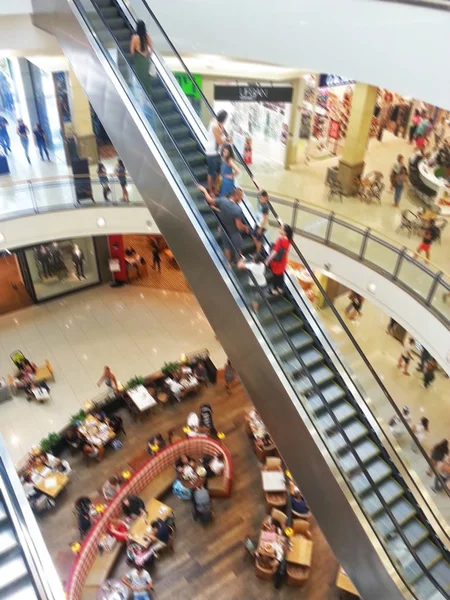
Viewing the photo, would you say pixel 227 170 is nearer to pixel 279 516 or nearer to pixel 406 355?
pixel 279 516

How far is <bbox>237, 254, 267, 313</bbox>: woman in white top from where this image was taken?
6762 mm

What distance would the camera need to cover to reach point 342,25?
8.38 m

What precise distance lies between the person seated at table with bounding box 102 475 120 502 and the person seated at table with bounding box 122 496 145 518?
14.5 inches

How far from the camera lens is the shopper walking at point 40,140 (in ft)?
47.2

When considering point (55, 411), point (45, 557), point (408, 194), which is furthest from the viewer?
point (408, 194)

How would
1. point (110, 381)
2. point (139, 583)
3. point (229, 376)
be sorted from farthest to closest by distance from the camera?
point (229, 376) < point (110, 381) < point (139, 583)

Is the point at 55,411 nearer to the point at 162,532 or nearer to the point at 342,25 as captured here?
the point at 162,532

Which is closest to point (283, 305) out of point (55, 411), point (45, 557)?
point (45, 557)

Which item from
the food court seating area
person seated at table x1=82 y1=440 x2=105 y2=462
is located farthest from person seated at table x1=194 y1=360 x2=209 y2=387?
person seated at table x1=82 y1=440 x2=105 y2=462

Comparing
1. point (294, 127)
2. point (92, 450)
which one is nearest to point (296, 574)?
point (92, 450)

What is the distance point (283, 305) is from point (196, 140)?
9.98 feet

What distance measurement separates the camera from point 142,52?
791cm

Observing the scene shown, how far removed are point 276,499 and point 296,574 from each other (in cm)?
160

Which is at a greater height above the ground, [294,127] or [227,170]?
[227,170]
